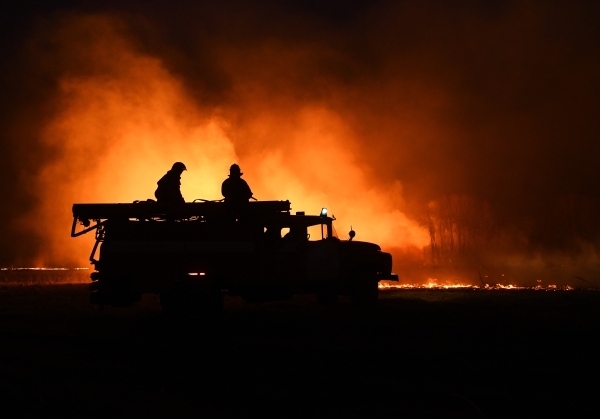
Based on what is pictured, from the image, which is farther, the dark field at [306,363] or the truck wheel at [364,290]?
the truck wheel at [364,290]

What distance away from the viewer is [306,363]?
10.3 meters

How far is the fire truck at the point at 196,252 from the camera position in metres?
15.2

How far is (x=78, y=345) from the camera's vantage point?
11.7 metres

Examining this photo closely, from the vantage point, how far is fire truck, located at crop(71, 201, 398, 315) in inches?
597

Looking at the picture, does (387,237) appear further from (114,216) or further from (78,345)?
(78,345)

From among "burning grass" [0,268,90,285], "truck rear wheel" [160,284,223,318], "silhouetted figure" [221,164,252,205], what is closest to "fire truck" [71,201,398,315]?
"truck rear wheel" [160,284,223,318]

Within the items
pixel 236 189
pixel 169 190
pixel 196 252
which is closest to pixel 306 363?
pixel 196 252

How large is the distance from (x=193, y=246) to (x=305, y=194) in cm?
3499

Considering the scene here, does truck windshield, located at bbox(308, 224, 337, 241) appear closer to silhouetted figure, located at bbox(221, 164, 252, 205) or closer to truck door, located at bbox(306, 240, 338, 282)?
truck door, located at bbox(306, 240, 338, 282)

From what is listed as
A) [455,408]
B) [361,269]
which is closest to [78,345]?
[455,408]

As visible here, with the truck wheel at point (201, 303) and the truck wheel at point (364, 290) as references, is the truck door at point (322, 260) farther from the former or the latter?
the truck wheel at point (201, 303)

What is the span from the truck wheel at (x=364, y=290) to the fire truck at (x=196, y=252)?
143cm

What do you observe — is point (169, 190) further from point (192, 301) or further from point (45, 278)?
point (45, 278)

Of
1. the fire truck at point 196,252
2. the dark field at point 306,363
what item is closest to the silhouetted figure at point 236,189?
the fire truck at point 196,252
